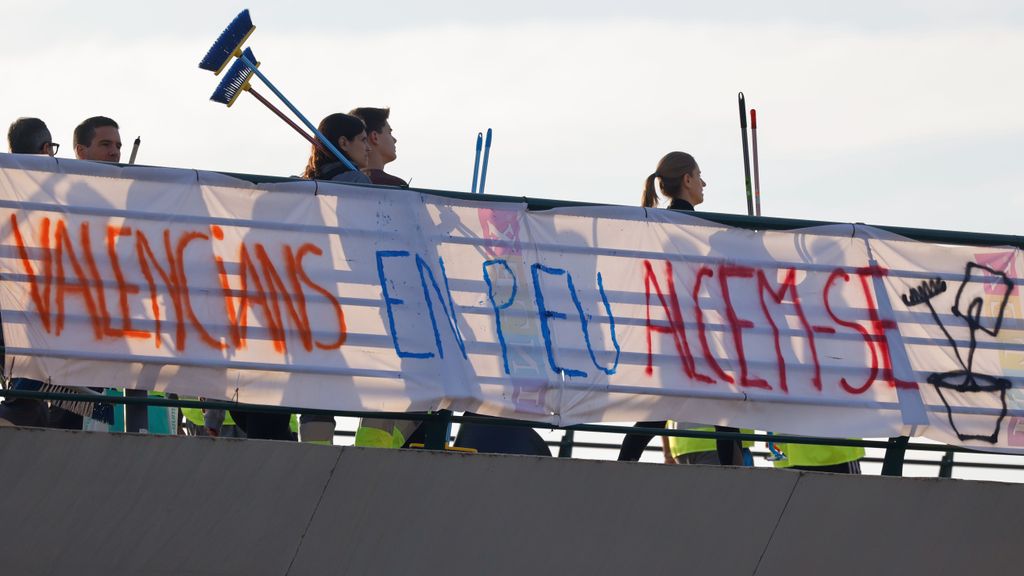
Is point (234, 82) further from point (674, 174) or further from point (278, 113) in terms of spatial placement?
point (674, 174)

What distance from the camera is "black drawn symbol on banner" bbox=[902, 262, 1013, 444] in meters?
8.34

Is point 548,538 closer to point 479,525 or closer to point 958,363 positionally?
point 479,525

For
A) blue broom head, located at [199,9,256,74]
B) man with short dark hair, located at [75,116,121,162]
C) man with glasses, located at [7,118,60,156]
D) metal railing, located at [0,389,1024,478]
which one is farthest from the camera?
blue broom head, located at [199,9,256,74]

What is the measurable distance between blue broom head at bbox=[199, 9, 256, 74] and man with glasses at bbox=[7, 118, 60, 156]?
1288 millimetres

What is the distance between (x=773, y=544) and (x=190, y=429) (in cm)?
344

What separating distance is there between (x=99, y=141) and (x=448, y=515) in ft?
8.77

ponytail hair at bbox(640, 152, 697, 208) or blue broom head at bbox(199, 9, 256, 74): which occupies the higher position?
blue broom head at bbox(199, 9, 256, 74)

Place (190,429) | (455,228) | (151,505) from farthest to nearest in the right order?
(190,429), (455,228), (151,505)

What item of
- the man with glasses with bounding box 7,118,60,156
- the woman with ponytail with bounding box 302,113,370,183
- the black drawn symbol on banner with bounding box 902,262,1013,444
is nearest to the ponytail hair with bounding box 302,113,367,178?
the woman with ponytail with bounding box 302,113,370,183

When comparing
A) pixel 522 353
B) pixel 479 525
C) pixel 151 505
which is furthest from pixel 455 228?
pixel 151 505

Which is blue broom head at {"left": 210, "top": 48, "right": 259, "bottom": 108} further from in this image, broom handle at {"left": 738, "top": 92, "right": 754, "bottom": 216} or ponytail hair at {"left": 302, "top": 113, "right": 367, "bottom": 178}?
broom handle at {"left": 738, "top": 92, "right": 754, "bottom": 216}

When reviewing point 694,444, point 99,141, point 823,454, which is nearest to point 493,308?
point 694,444

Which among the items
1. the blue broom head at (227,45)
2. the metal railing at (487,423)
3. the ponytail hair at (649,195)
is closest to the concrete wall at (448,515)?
the metal railing at (487,423)

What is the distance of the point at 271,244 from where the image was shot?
7.69 meters
